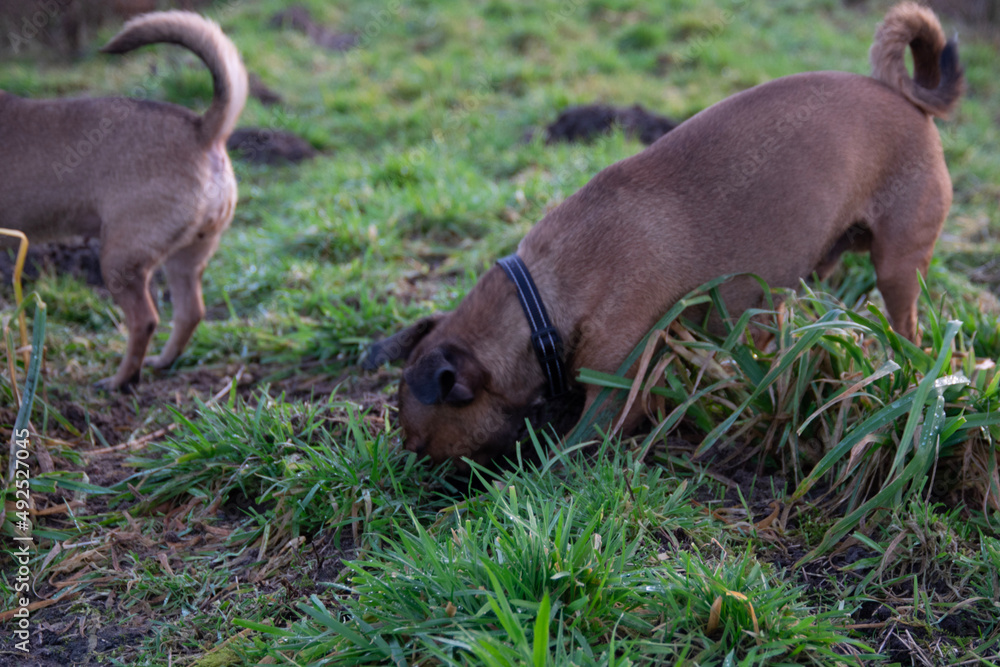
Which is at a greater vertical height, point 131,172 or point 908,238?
point 908,238

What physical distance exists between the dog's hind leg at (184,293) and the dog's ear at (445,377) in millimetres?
1996

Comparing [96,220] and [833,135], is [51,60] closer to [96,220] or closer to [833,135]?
[96,220]

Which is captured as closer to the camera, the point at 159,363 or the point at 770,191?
the point at 770,191

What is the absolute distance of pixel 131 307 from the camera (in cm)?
421

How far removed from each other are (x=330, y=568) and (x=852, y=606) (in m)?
1.71

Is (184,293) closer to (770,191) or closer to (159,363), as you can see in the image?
(159,363)

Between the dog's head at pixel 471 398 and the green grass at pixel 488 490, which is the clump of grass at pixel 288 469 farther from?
the dog's head at pixel 471 398

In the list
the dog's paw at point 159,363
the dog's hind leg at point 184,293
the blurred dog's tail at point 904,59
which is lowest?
the dog's paw at point 159,363

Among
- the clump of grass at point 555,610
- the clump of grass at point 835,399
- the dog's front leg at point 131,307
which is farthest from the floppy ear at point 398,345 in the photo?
the dog's front leg at point 131,307

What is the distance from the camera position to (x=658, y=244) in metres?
3.33

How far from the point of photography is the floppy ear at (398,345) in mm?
3318

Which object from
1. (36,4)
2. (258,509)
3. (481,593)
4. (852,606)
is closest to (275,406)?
(258,509)

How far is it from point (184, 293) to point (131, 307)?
0.39 metres

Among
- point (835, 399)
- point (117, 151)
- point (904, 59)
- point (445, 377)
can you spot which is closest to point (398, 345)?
point (445, 377)
